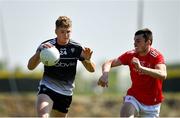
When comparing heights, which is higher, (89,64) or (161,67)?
(161,67)

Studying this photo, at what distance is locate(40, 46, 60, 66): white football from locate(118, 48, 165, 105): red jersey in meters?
1.28

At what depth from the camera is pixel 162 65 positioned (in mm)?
11211

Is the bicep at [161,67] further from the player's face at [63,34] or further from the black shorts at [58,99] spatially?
the black shorts at [58,99]

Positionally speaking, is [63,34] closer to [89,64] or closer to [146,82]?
[89,64]

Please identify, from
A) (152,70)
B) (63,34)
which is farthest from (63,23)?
(152,70)

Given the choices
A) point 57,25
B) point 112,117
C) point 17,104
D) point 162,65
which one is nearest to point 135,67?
point 162,65

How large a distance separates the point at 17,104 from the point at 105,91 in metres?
4.00

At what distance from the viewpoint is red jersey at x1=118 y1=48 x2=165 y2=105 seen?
11.4 metres

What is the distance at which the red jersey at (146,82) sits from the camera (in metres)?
11.4

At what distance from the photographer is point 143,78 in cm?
1141

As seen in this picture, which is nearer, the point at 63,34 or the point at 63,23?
the point at 63,23

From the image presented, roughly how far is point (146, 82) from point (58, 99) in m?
1.67

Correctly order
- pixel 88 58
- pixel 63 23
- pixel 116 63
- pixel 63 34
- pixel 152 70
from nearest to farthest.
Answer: pixel 152 70 → pixel 63 23 → pixel 63 34 → pixel 116 63 → pixel 88 58

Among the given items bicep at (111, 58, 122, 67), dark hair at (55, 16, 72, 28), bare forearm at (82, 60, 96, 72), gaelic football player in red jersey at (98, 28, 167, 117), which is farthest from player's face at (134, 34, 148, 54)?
dark hair at (55, 16, 72, 28)
